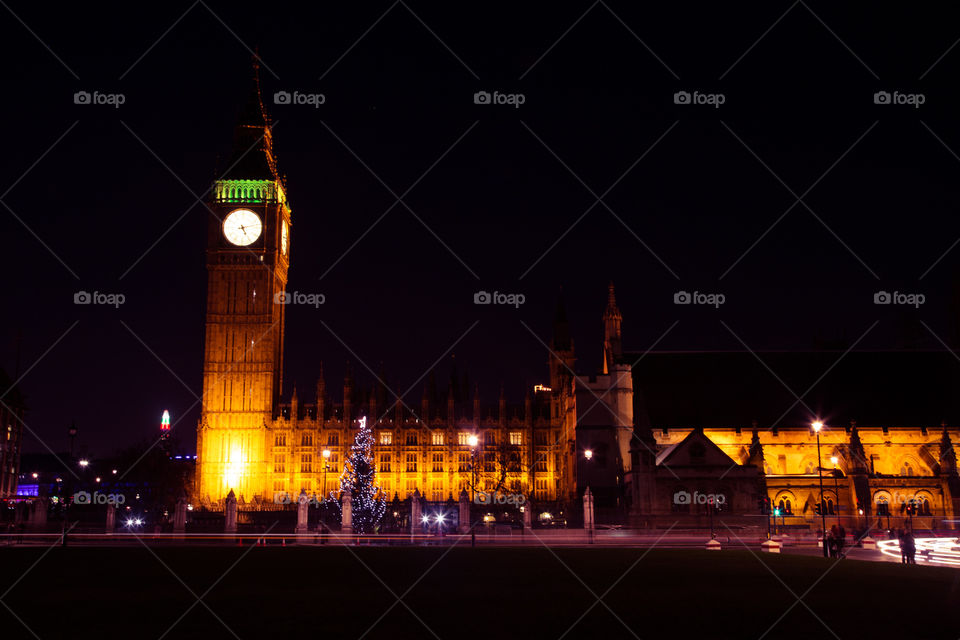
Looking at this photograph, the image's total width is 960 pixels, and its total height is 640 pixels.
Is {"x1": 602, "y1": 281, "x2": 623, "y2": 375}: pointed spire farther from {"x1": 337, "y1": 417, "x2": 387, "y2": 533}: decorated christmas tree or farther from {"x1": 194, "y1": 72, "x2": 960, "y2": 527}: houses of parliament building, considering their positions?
{"x1": 337, "y1": 417, "x2": 387, "y2": 533}: decorated christmas tree

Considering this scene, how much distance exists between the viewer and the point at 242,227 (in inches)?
3765

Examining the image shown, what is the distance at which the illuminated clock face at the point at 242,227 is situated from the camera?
9536cm

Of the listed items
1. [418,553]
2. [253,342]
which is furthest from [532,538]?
[253,342]

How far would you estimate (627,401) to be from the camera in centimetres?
6475

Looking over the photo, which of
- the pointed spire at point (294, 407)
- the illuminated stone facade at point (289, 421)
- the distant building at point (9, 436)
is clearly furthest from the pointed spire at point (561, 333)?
the distant building at point (9, 436)

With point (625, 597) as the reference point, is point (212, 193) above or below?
above

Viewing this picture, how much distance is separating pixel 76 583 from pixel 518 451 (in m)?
72.4

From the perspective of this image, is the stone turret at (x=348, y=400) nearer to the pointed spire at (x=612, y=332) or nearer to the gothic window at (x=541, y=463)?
the gothic window at (x=541, y=463)

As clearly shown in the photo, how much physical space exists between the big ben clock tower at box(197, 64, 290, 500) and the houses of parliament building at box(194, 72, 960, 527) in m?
0.16

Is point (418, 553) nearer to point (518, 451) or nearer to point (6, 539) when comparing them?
point (6, 539)

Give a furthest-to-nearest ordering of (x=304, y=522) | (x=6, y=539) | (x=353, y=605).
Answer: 1. (x=304, y=522)
2. (x=6, y=539)
3. (x=353, y=605)
